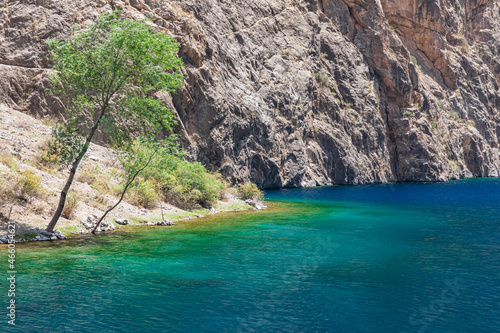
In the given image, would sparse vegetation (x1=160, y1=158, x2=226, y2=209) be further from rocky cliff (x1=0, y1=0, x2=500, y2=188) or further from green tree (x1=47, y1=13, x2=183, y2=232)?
rocky cliff (x1=0, y1=0, x2=500, y2=188)

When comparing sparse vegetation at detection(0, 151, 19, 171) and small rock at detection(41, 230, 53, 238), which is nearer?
small rock at detection(41, 230, 53, 238)

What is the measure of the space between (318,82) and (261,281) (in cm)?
6757

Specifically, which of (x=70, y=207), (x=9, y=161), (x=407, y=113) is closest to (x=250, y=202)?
(x=70, y=207)

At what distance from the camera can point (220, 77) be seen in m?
59.1

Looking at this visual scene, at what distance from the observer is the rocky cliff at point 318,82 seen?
50431 millimetres

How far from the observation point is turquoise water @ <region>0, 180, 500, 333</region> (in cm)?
1284

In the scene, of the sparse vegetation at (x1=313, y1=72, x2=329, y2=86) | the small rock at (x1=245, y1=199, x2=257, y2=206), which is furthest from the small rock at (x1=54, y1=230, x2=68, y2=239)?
the sparse vegetation at (x1=313, y1=72, x2=329, y2=86)

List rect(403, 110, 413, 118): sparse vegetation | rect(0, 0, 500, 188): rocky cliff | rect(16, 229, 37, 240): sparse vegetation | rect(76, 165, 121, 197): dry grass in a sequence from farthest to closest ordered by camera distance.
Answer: rect(403, 110, 413, 118): sparse vegetation
rect(0, 0, 500, 188): rocky cliff
rect(76, 165, 121, 197): dry grass
rect(16, 229, 37, 240): sparse vegetation

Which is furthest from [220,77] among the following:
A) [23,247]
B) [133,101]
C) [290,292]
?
[290,292]

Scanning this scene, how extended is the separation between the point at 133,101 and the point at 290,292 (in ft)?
40.2

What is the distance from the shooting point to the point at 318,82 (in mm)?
80812

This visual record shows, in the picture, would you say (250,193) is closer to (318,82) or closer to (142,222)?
(142,222)

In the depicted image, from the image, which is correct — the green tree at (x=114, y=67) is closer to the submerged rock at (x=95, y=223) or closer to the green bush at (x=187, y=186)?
the submerged rock at (x=95, y=223)

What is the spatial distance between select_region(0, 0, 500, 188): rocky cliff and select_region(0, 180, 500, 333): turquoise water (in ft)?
93.9
